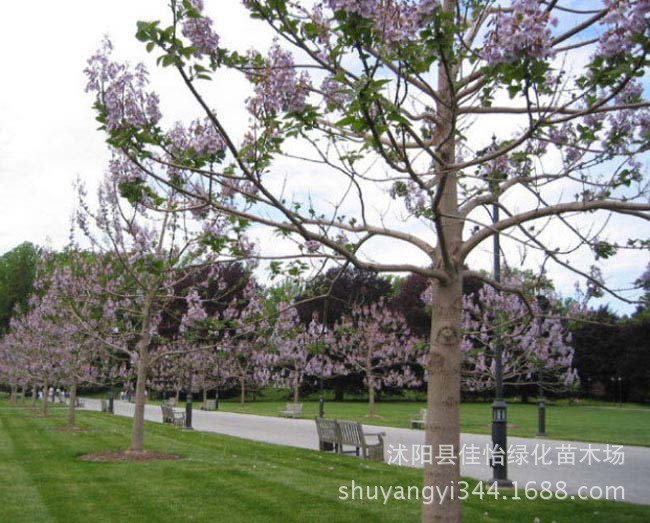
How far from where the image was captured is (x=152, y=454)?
1286 centimetres

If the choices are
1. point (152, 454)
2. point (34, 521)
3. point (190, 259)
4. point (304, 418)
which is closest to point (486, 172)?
point (34, 521)

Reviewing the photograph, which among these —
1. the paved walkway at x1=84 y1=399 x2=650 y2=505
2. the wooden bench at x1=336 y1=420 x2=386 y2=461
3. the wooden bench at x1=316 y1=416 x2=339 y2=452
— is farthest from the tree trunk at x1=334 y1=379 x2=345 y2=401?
the wooden bench at x1=336 y1=420 x2=386 y2=461

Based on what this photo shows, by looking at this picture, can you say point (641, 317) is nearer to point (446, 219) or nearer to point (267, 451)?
point (446, 219)

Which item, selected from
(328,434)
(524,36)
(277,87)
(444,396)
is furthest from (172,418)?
(524,36)

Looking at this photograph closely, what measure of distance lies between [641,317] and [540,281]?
1002 millimetres

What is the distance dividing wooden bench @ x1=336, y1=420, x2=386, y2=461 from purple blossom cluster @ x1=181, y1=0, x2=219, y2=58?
10.1 metres

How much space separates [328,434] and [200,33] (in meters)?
12.0

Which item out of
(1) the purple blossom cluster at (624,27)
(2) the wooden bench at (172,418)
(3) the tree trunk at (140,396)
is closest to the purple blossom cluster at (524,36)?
(1) the purple blossom cluster at (624,27)

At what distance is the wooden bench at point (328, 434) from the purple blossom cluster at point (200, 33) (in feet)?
37.3

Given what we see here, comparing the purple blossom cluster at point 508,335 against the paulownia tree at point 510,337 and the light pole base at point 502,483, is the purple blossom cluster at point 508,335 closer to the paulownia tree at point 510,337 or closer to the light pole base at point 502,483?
the paulownia tree at point 510,337

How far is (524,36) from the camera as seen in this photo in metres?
3.55

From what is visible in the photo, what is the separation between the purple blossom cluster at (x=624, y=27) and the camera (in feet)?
11.7

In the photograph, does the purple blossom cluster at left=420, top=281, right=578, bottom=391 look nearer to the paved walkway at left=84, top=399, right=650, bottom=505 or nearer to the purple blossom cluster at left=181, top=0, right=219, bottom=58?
the paved walkway at left=84, top=399, right=650, bottom=505

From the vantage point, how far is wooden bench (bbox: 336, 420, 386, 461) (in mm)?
13328
